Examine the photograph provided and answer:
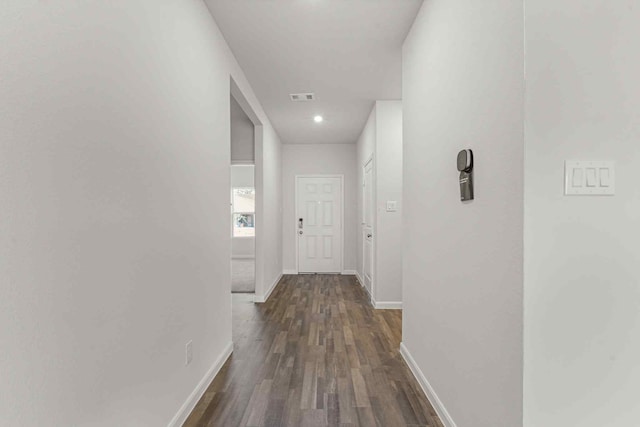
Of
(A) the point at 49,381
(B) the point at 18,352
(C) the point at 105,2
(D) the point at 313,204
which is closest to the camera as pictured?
(B) the point at 18,352

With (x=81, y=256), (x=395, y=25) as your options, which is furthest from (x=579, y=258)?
(x=395, y=25)

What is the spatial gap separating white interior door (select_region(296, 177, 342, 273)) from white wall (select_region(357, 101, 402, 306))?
8.29ft

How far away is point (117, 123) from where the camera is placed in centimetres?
140

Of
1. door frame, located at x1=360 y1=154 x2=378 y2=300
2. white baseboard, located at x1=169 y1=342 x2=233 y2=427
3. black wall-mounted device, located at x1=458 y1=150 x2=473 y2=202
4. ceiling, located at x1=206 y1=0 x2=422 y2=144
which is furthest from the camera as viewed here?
door frame, located at x1=360 y1=154 x2=378 y2=300

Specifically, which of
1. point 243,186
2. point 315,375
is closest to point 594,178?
point 315,375

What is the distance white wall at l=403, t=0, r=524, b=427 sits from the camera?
1293 millimetres

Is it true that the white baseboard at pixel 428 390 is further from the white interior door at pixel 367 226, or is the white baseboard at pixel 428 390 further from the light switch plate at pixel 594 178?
the white interior door at pixel 367 226

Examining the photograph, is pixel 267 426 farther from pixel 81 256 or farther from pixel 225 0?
pixel 225 0

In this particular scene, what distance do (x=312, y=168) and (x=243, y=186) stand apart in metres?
Answer: 3.15

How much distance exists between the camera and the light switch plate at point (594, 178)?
1.22 metres

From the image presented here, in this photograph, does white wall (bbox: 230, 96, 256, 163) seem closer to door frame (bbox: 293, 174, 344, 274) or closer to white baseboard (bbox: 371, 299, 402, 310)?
door frame (bbox: 293, 174, 344, 274)

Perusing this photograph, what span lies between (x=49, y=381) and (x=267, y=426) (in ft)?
4.08

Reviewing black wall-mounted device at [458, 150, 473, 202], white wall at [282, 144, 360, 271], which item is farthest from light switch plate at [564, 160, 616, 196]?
white wall at [282, 144, 360, 271]

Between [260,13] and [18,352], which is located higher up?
[260,13]
